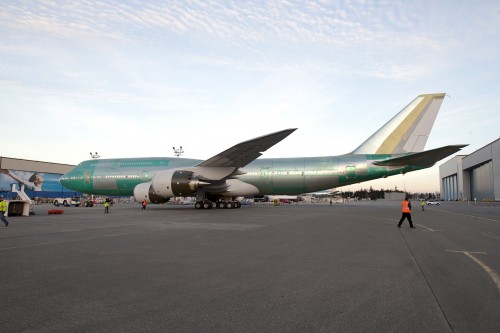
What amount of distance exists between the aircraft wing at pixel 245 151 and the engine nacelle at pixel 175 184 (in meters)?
1.46

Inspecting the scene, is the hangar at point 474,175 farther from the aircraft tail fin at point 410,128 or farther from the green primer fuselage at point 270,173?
the green primer fuselage at point 270,173

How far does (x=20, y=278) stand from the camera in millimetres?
4762

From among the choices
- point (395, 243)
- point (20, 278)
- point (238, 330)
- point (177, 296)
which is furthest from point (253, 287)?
point (395, 243)

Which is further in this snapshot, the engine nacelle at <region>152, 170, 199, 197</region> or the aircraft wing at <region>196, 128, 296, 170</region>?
the engine nacelle at <region>152, 170, 199, 197</region>

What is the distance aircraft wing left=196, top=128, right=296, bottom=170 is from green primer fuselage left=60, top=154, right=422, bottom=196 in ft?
13.5

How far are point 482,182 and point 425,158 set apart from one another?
64.2m

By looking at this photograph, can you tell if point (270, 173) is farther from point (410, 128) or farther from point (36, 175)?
point (36, 175)

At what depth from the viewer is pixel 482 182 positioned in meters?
70.4

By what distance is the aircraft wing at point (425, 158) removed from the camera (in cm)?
1753

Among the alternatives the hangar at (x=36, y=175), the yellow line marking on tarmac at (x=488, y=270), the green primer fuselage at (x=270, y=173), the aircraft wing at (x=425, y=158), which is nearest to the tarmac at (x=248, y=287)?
the yellow line marking on tarmac at (x=488, y=270)

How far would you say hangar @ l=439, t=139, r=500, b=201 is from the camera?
59.9 meters

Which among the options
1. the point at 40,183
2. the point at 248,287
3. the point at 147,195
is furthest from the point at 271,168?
the point at 40,183

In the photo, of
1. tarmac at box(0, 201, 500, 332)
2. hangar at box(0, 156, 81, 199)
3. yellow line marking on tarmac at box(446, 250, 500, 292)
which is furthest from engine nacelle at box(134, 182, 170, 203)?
hangar at box(0, 156, 81, 199)

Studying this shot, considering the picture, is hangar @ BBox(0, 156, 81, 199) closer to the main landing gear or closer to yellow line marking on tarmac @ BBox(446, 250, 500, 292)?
the main landing gear
